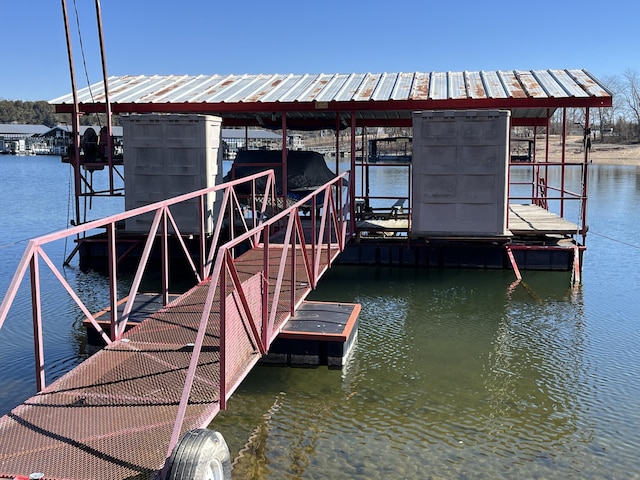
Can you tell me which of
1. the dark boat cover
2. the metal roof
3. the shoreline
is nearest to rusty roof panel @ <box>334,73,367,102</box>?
→ the metal roof

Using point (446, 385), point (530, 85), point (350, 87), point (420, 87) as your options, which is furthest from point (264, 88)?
point (446, 385)

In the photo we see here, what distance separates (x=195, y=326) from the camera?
6.81m

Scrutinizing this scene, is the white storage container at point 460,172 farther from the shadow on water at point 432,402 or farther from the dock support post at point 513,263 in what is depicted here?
the shadow on water at point 432,402

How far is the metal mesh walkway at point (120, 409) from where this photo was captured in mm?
4289

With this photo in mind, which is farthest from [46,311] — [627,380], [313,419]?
[627,380]

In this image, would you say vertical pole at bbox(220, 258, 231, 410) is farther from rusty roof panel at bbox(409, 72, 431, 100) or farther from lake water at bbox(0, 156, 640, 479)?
rusty roof panel at bbox(409, 72, 431, 100)

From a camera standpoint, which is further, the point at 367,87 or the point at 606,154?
the point at 606,154

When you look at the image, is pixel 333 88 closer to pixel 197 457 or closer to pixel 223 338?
pixel 223 338

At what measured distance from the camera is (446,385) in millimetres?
7727

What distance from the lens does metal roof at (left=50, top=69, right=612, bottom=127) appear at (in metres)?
13.4

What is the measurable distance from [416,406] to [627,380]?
2605mm

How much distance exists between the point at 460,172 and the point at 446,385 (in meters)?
5.56

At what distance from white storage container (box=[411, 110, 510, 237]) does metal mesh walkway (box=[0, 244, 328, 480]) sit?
21.9 ft

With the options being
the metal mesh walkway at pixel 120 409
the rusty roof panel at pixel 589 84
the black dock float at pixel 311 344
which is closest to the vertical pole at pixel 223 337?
the metal mesh walkway at pixel 120 409
